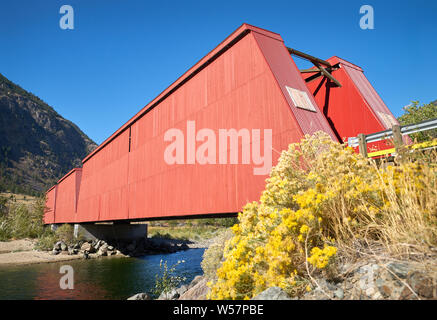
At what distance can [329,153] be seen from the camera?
13.6 ft

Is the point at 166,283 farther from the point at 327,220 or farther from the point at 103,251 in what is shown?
the point at 103,251

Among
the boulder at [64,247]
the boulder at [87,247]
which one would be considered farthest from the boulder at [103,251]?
the boulder at [64,247]

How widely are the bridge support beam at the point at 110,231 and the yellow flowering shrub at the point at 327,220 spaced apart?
2660 cm

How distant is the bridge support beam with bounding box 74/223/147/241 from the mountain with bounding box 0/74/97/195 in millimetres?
64474

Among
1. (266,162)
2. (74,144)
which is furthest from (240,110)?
(74,144)

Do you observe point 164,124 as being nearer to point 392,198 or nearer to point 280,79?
point 280,79

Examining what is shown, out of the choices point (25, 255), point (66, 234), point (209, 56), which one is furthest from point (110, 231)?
point (209, 56)

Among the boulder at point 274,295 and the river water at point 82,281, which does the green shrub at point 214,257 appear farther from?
the river water at point 82,281

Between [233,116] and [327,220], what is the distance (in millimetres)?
5224

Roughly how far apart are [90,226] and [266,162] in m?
25.3

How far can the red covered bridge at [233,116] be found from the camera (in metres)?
7.24
